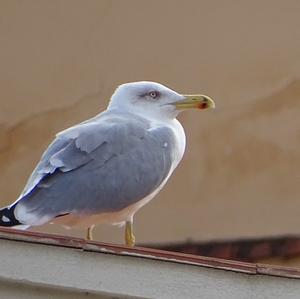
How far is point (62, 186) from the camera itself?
5.41 metres

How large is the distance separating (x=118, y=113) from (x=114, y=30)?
314cm

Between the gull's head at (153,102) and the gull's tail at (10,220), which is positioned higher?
the gull's head at (153,102)

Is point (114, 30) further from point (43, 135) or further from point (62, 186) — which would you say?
point (62, 186)

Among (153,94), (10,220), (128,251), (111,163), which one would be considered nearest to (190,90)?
(153,94)

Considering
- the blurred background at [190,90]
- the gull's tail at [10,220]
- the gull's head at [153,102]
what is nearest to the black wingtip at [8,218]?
the gull's tail at [10,220]

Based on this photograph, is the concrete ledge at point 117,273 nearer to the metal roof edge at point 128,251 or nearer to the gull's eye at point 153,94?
the metal roof edge at point 128,251

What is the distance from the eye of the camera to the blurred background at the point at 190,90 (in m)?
8.77

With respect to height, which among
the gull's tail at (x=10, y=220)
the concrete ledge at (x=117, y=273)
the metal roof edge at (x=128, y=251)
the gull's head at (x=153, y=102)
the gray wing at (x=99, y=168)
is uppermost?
the gull's head at (x=153, y=102)

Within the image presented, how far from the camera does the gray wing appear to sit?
5391 millimetres

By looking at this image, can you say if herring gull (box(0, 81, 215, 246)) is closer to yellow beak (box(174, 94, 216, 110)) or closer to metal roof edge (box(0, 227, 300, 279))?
yellow beak (box(174, 94, 216, 110))

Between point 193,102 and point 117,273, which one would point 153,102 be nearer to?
point 193,102

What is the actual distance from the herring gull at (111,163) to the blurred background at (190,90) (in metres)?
2.79

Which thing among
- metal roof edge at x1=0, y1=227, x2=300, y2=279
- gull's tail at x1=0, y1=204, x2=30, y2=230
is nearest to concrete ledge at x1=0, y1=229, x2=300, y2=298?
metal roof edge at x1=0, y1=227, x2=300, y2=279

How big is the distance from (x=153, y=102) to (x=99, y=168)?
411mm
